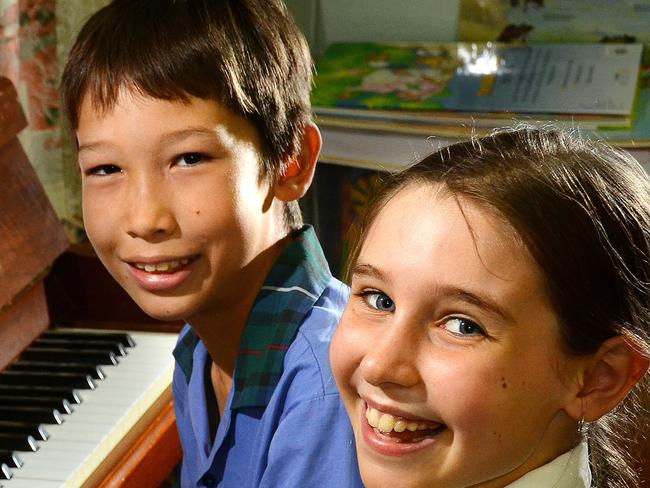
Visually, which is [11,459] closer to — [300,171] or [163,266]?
[163,266]

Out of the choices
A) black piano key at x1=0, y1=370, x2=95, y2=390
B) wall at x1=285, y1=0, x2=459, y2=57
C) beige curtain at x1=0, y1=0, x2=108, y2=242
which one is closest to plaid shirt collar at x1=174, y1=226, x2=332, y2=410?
→ black piano key at x1=0, y1=370, x2=95, y2=390

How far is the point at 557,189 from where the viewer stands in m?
0.94

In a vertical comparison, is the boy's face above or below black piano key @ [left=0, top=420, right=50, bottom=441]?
above

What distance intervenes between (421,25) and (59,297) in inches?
54.9

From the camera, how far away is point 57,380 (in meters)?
1.61

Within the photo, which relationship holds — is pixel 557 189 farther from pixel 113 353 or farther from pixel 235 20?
pixel 113 353

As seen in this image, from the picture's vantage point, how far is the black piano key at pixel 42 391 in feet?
5.10

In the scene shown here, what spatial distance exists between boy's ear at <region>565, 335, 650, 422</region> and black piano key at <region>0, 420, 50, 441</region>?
2.68 feet

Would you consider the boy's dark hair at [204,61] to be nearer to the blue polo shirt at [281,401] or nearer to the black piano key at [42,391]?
the blue polo shirt at [281,401]

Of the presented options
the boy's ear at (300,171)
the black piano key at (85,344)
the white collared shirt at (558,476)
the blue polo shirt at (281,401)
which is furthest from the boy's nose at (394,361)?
the black piano key at (85,344)

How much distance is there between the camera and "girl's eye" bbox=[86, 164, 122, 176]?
133 centimetres

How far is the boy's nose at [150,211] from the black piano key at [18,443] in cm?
36

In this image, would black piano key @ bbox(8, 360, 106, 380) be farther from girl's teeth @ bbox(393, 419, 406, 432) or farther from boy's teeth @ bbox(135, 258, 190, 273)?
girl's teeth @ bbox(393, 419, 406, 432)

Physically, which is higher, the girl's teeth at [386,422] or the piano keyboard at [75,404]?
the girl's teeth at [386,422]
